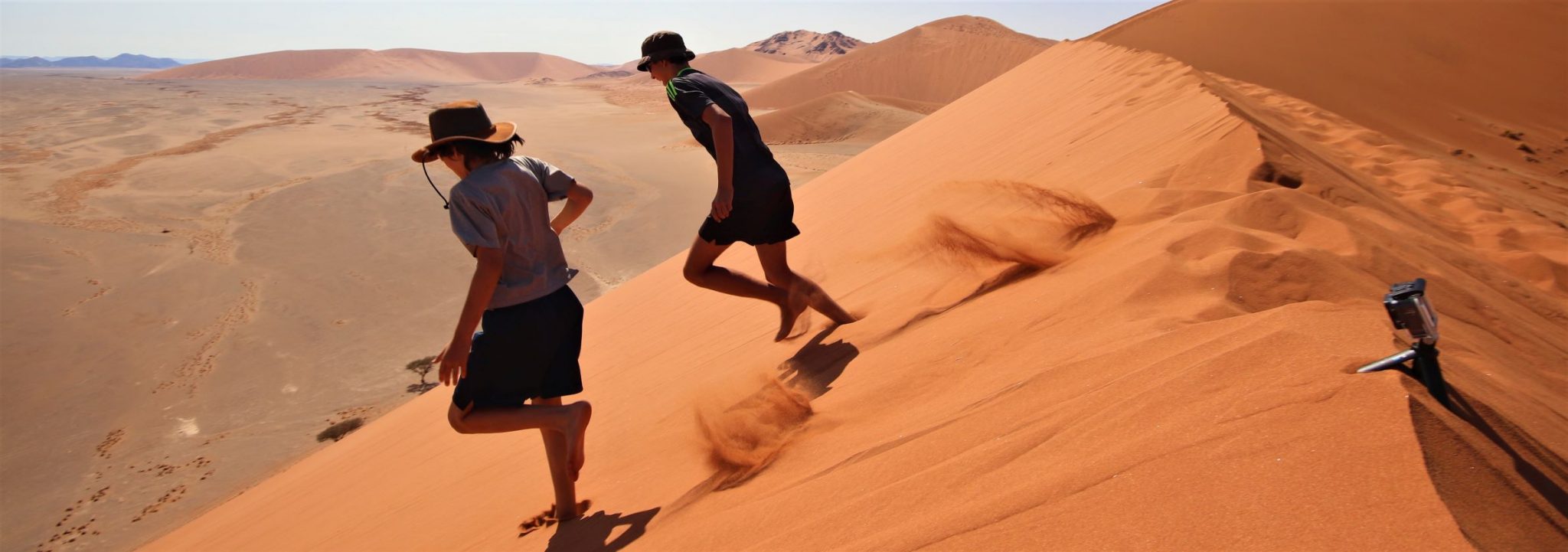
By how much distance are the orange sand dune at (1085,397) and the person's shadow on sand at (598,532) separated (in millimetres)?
12

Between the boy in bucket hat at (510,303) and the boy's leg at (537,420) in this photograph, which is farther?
the boy's leg at (537,420)

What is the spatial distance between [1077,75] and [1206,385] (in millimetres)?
7881

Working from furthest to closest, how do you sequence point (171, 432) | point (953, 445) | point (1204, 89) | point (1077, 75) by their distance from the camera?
point (1077, 75) → point (171, 432) → point (1204, 89) → point (953, 445)

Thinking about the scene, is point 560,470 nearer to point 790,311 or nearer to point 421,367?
point 790,311

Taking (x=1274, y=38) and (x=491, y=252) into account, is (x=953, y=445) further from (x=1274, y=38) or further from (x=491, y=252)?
(x=1274, y=38)

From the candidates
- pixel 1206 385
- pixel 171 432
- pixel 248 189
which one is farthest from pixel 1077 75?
pixel 248 189

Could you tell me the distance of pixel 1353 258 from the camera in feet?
8.81

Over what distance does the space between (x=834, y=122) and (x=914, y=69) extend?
784 inches

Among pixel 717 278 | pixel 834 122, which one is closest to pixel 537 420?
pixel 717 278

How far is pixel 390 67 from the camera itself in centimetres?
10806

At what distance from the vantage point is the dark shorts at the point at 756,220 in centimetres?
315

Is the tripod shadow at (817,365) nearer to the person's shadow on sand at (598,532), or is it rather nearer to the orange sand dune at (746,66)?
the person's shadow on sand at (598,532)

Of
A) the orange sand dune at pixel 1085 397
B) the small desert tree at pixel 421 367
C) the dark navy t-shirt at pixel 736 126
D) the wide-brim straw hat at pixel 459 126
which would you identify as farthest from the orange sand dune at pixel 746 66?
the wide-brim straw hat at pixel 459 126

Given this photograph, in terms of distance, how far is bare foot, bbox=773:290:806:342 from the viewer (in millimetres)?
3439
